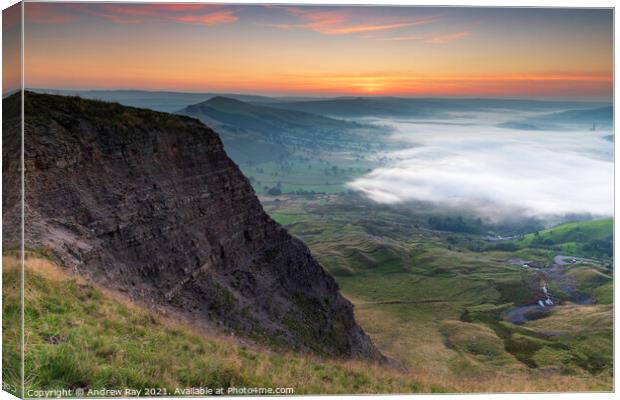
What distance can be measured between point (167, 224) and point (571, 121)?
14.8 meters

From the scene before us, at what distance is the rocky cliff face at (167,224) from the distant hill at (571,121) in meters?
12.1

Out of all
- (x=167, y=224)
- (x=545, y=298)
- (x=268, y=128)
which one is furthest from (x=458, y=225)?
(x=167, y=224)

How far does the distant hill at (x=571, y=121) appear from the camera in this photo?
16092 millimetres

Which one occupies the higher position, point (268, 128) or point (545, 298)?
point (268, 128)

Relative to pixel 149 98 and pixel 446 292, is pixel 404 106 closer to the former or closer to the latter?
pixel 149 98

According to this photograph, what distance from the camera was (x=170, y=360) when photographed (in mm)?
11328

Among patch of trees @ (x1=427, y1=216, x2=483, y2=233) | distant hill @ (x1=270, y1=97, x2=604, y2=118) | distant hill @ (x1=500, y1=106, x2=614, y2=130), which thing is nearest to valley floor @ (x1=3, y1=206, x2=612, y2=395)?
distant hill @ (x1=500, y1=106, x2=614, y2=130)

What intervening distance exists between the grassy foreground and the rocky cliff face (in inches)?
59.5

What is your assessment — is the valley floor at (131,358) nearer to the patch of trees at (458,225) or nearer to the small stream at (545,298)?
the small stream at (545,298)

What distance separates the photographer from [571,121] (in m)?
19.4

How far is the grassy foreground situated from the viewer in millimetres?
10445

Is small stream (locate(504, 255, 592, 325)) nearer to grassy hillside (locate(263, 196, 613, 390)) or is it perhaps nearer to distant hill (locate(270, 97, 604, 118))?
grassy hillside (locate(263, 196, 613, 390))

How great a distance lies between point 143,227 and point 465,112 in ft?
41.3

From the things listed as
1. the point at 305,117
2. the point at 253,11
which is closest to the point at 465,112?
the point at 305,117
